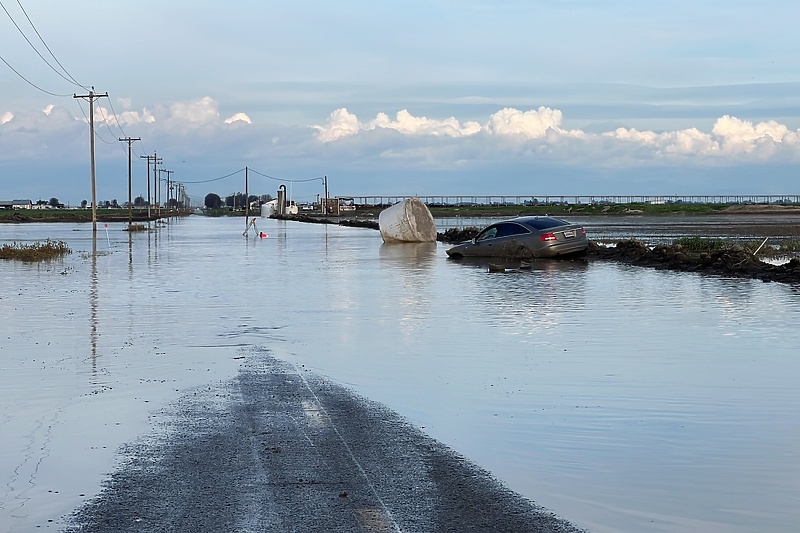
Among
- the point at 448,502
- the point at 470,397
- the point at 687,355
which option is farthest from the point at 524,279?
the point at 448,502

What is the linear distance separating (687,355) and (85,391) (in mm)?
6980

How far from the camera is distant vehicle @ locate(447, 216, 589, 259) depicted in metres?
32.0

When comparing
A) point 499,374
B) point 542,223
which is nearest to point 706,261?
point 542,223

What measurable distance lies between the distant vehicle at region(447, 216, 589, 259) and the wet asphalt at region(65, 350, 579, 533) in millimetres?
22243

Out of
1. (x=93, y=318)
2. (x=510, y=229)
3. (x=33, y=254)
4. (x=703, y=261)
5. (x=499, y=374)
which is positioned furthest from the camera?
(x=33, y=254)

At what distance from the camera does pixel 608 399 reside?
10336 millimetres

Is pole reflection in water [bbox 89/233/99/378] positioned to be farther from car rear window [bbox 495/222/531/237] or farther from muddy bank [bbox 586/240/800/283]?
muddy bank [bbox 586/240/800/283]

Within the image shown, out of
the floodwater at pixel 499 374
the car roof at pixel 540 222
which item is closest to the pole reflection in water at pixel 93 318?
the floodwater at pixel 499 374

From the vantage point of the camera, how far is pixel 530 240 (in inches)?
1260

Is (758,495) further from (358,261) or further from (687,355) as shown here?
(358,261)

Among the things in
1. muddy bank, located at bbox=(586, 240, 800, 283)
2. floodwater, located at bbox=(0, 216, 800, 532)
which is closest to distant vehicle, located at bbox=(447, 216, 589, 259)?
muddy bank, located at bbox=(586, 240, 800, 283)

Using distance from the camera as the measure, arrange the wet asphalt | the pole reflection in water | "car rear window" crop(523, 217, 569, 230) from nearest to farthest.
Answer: the wet asphalt, the pole reflection in water, "car rear window" crop(523, 217, 569, 230)

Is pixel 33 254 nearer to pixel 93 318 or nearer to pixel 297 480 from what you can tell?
pixel 93 318

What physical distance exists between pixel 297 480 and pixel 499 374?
15.7 feet
